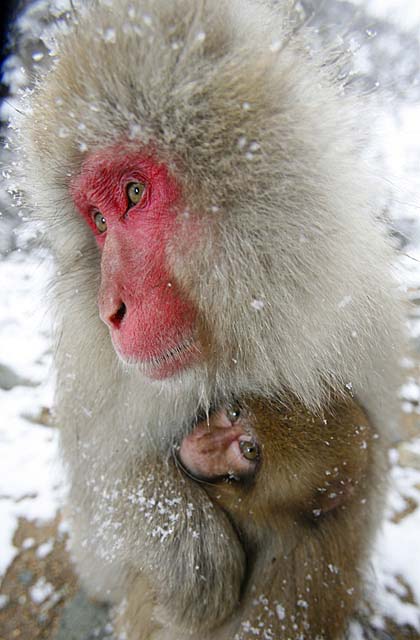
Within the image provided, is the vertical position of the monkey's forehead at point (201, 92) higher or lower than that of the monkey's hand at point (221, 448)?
higher

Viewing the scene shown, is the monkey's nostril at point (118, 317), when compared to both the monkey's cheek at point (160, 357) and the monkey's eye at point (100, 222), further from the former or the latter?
the monkey's eye at point (100, 222)

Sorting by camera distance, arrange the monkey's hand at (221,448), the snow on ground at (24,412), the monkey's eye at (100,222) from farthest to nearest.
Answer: the snow on ground at (24,412), the monkey's hand at (221,448), the monkey's eye at (100,222)

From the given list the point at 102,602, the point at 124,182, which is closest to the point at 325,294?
the point at 124,182

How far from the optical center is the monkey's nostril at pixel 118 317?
1263 mm

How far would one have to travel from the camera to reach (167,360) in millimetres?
1324

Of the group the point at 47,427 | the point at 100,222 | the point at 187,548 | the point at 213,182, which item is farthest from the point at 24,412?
the point at 213,182

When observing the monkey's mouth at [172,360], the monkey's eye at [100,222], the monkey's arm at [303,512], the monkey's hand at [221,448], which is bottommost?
the monkey's arm at [303,512]

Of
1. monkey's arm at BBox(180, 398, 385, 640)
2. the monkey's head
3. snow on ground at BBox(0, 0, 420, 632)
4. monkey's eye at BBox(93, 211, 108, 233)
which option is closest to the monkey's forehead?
the monkey's head

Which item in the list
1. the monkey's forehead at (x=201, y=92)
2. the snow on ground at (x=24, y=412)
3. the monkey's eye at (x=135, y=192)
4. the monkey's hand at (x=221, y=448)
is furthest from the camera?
the snow on ground at (x=24, y=412)

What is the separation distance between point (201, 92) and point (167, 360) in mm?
632

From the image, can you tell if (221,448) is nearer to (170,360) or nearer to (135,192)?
(170,360)

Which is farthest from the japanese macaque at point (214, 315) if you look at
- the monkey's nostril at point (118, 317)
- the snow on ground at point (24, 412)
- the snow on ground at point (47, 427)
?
the snow on ground at point (24, 412)

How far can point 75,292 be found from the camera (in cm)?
166

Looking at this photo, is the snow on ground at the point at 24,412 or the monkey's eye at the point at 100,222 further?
the snow on ground at the point at 24,412
